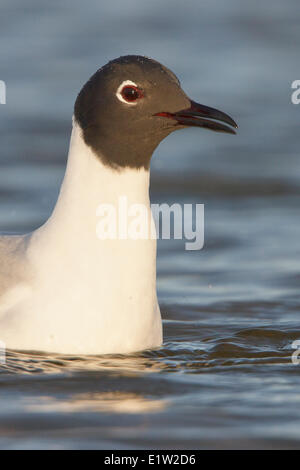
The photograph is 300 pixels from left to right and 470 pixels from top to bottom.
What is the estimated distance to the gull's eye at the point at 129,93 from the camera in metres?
6.41

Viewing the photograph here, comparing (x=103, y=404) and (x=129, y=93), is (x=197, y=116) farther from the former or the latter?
(x=103, y=404)

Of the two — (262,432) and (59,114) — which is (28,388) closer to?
(262,432)

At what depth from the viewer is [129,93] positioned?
21.1ft

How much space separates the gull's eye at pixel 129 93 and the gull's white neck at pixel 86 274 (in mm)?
277

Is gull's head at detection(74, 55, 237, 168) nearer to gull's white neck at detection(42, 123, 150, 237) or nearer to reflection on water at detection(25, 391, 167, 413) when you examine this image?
gull's white neck at detection(42, 123, 150, 237)

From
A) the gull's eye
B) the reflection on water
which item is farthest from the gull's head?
the reflection on water

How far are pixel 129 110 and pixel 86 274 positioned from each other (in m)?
0.87

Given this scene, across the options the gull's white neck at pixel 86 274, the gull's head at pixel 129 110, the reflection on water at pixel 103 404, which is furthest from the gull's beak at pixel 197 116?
the reflection on water at pixel 103 404

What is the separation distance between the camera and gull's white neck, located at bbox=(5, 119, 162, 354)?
6.29 meters

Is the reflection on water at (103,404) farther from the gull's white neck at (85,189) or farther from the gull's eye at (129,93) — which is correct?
the gull's eye at (129,93)

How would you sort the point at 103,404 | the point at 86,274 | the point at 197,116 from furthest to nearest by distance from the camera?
the point at 197,116
the point at 86,274
the point at 103,404

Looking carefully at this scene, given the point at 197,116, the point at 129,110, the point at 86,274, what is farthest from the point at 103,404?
the point at 197,116

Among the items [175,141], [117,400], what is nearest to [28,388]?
[117,400]

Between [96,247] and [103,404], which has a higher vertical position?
[96,247]
